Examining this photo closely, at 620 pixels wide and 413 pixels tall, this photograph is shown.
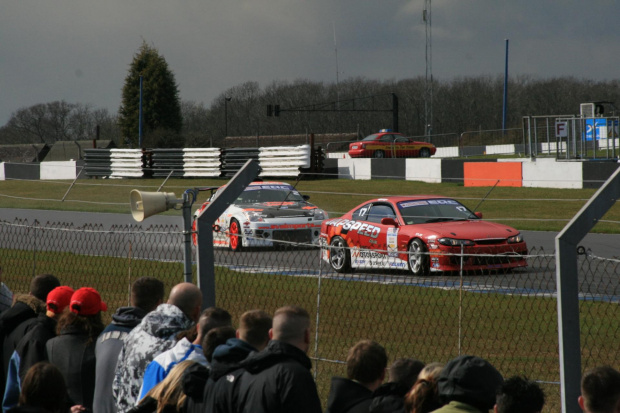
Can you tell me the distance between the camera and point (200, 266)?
221 inches

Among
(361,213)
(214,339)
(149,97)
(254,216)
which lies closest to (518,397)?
(214,339)

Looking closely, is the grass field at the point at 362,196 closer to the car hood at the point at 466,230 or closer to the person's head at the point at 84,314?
the car hood at the point at 466,230

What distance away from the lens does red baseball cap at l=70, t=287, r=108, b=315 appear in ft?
15.9

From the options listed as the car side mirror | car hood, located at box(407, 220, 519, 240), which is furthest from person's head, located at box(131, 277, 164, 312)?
the car side mirror

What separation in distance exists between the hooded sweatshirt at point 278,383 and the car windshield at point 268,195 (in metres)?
13.3

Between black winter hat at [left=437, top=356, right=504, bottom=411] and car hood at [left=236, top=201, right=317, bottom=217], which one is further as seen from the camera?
car hood at [left=236, top=201, right=317, bottom=217]

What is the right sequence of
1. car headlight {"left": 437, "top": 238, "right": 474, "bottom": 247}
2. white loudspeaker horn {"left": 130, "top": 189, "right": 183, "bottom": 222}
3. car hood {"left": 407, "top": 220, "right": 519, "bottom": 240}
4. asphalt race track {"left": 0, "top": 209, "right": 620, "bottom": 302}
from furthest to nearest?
car hood {"left": 407, "top": 220, "right": 519, "bottom": 240}, car headlight {"left": 437, "top": 238, "right": 474, "bottom": 247}, asphalt race track {"left": 0, "top": 209, "right": 620, "bottom": 302}, white loudspeaker horn {"left": 130, "top": 189, "right": 183, "bottom": 222}

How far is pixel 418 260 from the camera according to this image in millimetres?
12422

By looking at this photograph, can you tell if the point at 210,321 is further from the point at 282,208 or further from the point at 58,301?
the point at 282,208

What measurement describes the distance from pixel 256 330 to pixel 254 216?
12.2 m

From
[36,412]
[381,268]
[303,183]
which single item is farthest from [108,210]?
[36,412]

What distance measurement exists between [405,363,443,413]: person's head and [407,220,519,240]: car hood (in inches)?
354

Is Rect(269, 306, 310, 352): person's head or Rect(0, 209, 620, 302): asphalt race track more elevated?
Rect(269, 306, 310, 352): person's head

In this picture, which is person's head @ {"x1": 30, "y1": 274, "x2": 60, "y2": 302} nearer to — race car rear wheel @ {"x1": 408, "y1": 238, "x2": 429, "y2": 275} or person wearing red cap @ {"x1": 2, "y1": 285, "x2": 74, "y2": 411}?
person wearing red cap @ {"x1": 2, "y1": 285, "x2": 74, "y2": 411}
